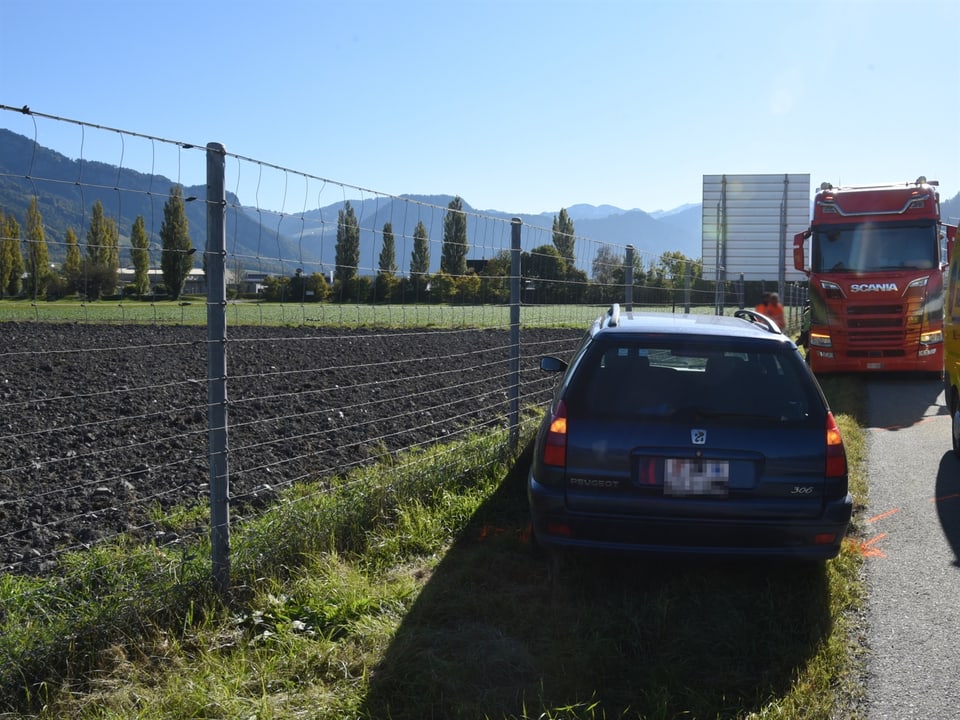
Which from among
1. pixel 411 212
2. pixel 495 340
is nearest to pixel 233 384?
pixel 411 212

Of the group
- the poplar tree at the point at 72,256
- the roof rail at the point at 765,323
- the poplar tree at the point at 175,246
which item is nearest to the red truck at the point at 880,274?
the roof rail at the point at 765,323

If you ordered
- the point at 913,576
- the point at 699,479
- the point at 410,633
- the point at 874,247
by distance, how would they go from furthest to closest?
1. the point at 874,247
2. the point at 913,576
3. the point at 699,479
4. the point at 410,633

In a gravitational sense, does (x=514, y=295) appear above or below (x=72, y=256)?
below

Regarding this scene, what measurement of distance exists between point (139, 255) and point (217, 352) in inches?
22.8

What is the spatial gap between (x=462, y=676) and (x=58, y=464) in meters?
4.93

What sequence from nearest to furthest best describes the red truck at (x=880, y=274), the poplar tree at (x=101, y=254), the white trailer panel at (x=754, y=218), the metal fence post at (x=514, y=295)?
the poplar tree at (x=101, y=254)
the metal fence post at (x=514, y=295)
the red truck at (x=880, y=274)
the white trailer panel at (x=754, y=218)

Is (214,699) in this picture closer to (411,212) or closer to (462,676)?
(462,676)

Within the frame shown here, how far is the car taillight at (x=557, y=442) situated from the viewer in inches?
180

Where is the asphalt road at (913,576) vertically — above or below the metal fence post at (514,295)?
below

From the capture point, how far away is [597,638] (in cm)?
405

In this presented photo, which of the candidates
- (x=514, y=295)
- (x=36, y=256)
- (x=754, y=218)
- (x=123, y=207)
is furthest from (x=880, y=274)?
(x=36, y=256)

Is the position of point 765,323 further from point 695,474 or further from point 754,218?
point 754,218

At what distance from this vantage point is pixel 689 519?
14.6ft

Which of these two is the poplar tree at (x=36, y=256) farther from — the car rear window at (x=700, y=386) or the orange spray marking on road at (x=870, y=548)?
the orange spray marking on road at (x=870, y=548)
